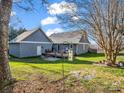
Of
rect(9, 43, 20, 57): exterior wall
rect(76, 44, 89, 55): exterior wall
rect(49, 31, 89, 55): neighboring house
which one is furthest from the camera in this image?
rect(76, 44, 89, 55): exterior wall

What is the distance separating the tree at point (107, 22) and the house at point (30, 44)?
49.8 feet

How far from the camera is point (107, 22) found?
876 inches

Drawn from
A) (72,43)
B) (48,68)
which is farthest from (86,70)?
(72,43)

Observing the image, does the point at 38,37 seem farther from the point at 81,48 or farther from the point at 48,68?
the point at 48,68

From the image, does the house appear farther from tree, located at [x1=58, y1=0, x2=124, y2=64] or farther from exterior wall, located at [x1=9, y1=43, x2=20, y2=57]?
tree, located at [x1=58, y1=0, x2=124, y2=64]

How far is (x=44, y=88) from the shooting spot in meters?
9.69

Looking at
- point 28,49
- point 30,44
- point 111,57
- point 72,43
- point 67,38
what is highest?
point 67,38

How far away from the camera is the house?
37.6 metres

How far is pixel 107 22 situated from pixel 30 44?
1846 centimetres

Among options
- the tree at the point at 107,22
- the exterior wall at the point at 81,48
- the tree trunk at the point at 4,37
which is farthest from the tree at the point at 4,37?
the exterior wall at the point at 81,48

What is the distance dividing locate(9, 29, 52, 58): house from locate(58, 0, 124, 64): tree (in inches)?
597

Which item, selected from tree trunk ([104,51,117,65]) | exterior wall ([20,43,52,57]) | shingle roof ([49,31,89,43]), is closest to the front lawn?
tree trunk ([104,51,117,65])

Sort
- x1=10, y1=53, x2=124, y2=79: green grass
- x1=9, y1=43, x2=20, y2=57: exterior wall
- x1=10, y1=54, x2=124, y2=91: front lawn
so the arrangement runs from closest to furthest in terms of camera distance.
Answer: x1=10, y1=54, x2=124, y2=91: front lawn → x1=10, y1=53, x2=124, y2=79: green grass → x1=9, y1=43, x2=20, y2=57: exterior wall

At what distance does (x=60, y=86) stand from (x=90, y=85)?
127 centimetres
